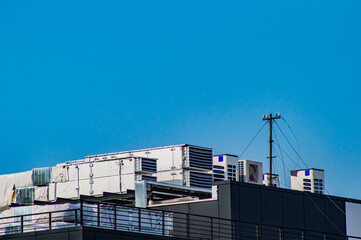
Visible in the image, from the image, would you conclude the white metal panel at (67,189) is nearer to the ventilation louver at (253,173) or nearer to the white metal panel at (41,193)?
the white metal panel at (41,193)

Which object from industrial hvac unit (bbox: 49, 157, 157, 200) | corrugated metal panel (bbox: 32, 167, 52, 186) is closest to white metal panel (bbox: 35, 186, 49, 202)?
industrial hvac unit (bbox: 49, 157, 157, 200)

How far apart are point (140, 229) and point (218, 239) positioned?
5.02 m

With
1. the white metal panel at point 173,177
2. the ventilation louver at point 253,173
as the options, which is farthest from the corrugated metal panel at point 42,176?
the ventilation louver at point 253,173

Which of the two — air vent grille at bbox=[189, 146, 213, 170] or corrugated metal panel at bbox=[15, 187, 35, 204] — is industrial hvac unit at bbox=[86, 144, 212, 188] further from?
corrugated metal panel at bbox=[15, 187, 35, 204]

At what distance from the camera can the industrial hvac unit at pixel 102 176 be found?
43469 millimetres

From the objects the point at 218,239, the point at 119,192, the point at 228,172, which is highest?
the point at 228,172

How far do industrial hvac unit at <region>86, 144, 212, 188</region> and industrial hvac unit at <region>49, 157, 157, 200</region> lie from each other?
969 millimetres

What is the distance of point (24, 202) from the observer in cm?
4750

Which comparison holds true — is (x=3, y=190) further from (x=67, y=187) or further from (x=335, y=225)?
(x=335, y=225)

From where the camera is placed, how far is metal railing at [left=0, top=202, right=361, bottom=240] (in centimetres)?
3222

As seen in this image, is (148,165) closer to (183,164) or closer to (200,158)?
(183,164)

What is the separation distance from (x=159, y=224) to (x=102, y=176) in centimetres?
1123

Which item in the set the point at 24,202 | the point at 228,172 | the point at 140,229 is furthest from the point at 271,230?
the point at 228,172

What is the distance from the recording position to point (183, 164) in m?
44.4
